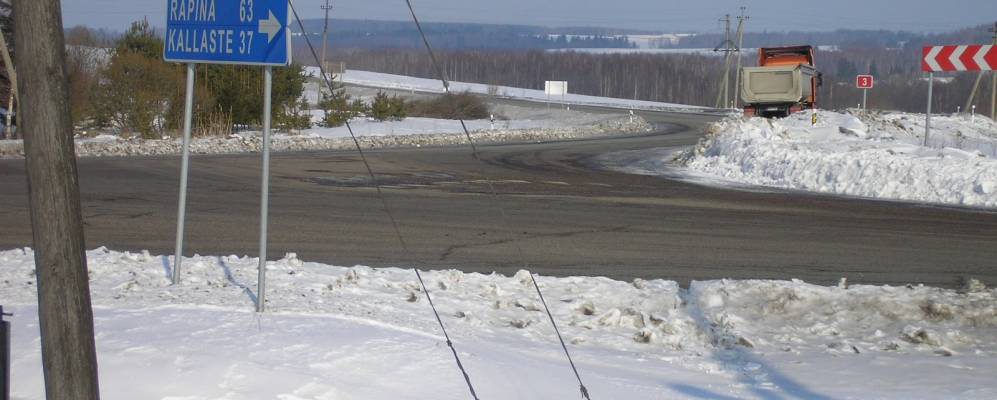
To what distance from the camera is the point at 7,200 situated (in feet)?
52.7

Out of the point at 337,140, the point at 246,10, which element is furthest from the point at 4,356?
the point at 337,140

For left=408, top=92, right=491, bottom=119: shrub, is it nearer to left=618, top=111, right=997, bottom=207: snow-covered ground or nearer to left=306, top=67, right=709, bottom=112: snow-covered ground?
left=306, top=67, right=709, bottom=112: snow-covered ground

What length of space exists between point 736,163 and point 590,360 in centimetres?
1844

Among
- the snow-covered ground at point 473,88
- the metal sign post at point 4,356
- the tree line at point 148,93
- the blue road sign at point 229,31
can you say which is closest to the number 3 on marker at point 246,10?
the blue road sign at point 229,31

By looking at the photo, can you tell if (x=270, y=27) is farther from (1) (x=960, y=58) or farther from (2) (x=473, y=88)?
(2) (x=473, y=88)

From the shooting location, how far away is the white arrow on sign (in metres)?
7.18

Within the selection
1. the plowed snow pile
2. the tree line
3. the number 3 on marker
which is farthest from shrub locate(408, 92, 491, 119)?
the number 3 on marker

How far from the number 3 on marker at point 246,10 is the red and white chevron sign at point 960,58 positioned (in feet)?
59.4

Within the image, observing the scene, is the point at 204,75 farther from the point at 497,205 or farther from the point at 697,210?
the point at 697,210

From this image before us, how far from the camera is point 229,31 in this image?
295 inches

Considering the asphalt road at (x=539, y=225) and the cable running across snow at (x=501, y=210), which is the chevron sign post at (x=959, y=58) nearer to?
the asphalt road at (x=539, y=225)

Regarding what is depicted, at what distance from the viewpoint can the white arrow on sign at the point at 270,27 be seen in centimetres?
718

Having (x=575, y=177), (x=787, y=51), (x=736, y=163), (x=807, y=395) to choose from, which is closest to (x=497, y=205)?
(x=575, y=177)

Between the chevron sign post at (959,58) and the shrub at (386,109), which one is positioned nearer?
the chevron sign post at (959,58)
